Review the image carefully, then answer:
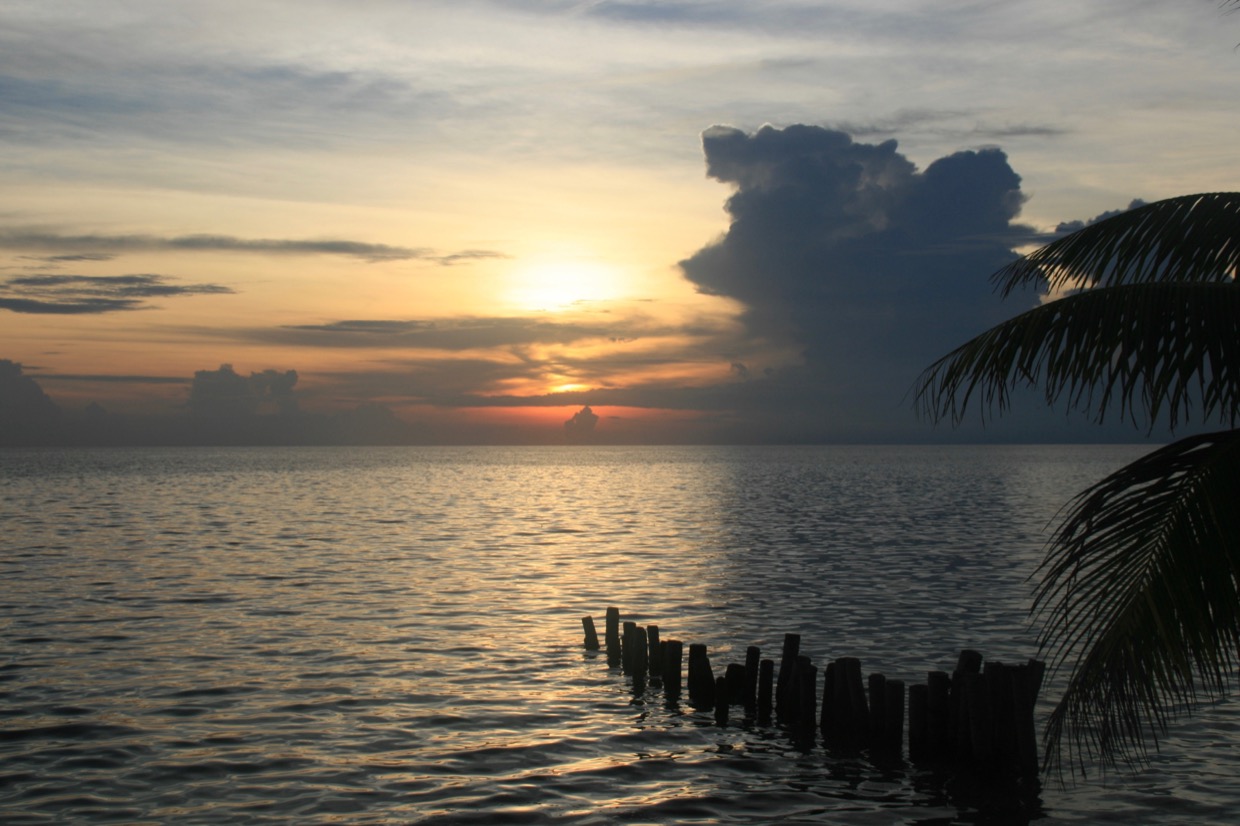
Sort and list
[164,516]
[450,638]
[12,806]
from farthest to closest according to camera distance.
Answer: [164,516] → [450,638] → [12,806]

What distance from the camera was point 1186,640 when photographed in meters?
7.48

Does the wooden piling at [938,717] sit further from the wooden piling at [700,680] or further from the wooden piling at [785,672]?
the wooden piling at [700,680]

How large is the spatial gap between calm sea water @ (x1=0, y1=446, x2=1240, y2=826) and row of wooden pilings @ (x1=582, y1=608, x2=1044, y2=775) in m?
0.54

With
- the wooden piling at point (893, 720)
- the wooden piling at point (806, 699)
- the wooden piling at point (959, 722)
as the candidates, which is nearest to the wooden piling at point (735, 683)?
the wooden piling at point (806, 699)

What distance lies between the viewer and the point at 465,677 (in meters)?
23.7

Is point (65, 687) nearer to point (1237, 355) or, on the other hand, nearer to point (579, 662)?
point (579, 662)

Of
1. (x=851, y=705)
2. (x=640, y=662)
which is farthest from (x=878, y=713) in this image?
(x=640, y=662)

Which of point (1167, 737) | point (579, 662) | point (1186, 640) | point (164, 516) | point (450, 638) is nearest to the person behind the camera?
point (1186, 640)

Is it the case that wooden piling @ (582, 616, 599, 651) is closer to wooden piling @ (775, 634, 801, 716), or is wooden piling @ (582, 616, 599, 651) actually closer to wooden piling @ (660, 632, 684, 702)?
wooden piling @ (660, 632, 684, 702)

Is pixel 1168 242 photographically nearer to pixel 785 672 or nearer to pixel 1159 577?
pixel 1159 577

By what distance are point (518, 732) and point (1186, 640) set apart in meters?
13.6

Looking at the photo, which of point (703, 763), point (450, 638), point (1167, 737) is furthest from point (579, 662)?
point (1167, 737)

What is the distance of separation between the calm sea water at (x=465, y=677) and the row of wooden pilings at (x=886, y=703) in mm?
544

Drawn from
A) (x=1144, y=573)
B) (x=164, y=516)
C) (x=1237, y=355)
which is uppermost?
(x=1237, y=355)
